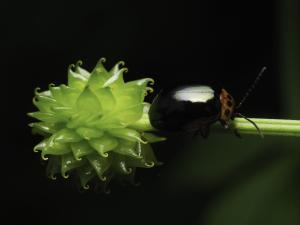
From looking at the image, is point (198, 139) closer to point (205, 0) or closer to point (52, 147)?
point (205, 0)

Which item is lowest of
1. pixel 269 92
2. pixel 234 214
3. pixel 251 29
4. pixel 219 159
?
pixel 234 214

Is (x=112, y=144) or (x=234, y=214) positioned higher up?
(x=112, y=144)

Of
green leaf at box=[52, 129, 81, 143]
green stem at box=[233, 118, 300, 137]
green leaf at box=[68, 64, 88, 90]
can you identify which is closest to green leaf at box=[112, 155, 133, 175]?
green leaf at box=[52, 129, 81, 143]

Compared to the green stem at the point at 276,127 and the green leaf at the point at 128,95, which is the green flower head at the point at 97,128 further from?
the green stem at the point at 276,127

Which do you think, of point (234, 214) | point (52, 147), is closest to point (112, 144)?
point (52, 147)

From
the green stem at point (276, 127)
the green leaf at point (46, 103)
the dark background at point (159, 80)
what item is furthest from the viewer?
the dark background at point (159, 80)

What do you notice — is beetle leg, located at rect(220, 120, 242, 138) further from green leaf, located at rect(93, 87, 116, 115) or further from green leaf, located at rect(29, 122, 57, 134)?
green leaf, located at rect(29, 122, 57, 134)

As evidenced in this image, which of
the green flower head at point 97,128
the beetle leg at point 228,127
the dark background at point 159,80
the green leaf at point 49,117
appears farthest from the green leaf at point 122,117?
the dark background at point 159,80
